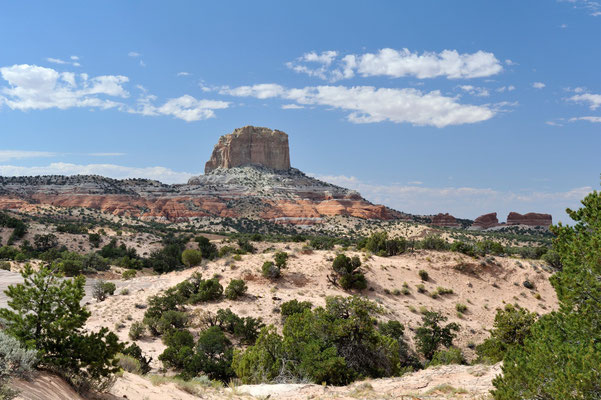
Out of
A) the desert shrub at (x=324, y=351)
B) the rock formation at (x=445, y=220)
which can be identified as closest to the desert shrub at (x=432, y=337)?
the desert shrub at (x=324, y=351)

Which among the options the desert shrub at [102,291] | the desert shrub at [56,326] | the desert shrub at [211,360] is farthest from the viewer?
the desert shrub at [102,291]

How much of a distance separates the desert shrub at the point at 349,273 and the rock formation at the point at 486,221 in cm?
11017

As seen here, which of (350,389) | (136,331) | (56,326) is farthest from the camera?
(136,331)

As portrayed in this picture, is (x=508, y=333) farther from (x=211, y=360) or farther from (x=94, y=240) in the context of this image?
(x=94, y=240)

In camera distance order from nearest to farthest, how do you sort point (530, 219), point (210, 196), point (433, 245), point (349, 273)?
point (349, 273), point (433, 245), point (530, 219), point (210, 196)

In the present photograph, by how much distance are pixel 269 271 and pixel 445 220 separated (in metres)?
112

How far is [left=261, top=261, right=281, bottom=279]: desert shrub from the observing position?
29.4 m

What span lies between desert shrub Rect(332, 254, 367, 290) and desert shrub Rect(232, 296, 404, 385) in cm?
1370

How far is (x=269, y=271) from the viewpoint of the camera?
96.7 ft

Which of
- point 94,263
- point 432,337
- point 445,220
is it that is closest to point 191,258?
point 94,263

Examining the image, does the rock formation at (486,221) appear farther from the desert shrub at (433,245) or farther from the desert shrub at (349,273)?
the desert shrub at (349,273)

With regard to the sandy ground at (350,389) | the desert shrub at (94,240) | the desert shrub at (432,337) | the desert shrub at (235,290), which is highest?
the desert shrub at (94,240)

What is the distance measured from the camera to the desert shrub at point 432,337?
22078mm

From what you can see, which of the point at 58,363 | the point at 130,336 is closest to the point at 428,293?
the point at 130,336
